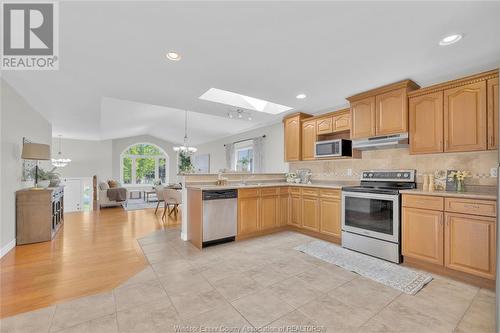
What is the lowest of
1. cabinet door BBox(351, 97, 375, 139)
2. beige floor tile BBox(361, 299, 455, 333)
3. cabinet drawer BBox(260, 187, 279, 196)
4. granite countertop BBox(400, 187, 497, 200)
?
beige floor tile BBox(361, 299, 455, 333)

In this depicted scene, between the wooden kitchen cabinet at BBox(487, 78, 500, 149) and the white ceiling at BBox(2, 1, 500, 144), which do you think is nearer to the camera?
the white ceiling at BBox(2, 1, 500, 144)

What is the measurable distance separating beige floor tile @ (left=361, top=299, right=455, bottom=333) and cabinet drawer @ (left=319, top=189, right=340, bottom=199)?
6.23ft

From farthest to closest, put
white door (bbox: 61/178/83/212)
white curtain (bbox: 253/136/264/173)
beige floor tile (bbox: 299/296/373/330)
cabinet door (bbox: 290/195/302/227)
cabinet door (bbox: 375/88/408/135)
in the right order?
1. white door (bbox: 61/178/83/212)
2. white curtain (bbox: 253/136/264/173)
3. cabinet door (bbox: 290/195/302/227)
4. cabinet door (bbox: 375/88/408/135)
5. beige floor tile (bbox: 299/296/373/330)

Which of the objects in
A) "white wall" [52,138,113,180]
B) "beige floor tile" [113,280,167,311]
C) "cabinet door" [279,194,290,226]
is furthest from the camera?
"white wall" [52,138,113,180]

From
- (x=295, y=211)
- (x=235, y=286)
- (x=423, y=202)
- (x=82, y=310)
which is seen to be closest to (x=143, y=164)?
(x=295, y=211)

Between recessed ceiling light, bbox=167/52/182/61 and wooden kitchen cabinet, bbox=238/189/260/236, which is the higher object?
recessed ceiling light, bbox=167/52/182/61

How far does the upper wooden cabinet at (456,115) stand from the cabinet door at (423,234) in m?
0.85

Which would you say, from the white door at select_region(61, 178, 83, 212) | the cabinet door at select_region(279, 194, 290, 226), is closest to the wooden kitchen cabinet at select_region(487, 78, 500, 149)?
the cabinet door at select_region(279, 194, 290, 226)

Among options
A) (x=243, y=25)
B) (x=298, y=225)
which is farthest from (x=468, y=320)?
(x=243, y=25)

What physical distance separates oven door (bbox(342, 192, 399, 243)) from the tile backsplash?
0.72 meters

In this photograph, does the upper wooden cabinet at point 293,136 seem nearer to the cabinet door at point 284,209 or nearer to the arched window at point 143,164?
the cabinet door at point 284,209

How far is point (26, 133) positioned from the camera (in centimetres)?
408

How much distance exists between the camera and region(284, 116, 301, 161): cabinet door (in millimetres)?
4720

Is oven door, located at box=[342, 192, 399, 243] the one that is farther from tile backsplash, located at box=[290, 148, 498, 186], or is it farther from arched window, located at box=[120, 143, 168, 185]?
arched window, located at box=[120, 143, 168, 185]
